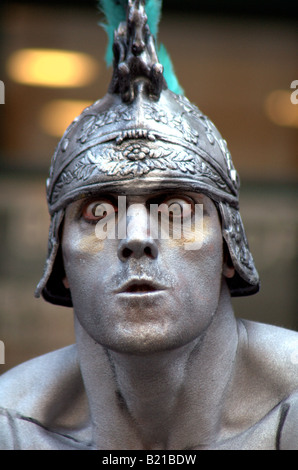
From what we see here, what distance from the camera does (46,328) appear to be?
18.1 ft

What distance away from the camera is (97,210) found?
276cm

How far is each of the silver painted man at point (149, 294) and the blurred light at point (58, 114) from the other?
102 inches

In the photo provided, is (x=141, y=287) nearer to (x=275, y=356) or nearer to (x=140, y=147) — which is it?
(x=140, y=147)

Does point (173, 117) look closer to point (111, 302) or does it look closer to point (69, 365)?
point (111, 302)

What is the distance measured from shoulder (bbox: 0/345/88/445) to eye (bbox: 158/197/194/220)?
70cm

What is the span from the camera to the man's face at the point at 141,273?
2.59 metres

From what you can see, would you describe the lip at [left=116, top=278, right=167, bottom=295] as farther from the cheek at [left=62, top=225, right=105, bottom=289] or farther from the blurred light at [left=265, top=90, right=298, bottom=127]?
the blurred light at [left=265, top=90, right=298, bottom=127]

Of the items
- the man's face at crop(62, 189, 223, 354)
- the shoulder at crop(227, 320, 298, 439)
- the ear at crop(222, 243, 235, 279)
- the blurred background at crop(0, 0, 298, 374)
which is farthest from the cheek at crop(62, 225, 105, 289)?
the blurred background at crop(0, 0, 298, 374)

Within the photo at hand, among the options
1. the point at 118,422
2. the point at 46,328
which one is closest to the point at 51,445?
the point at 118,422

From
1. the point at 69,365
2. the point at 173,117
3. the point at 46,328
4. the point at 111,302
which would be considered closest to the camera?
the point at 111,302

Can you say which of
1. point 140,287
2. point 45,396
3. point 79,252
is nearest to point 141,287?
point 140,287

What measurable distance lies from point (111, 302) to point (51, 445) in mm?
634

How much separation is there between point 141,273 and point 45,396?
2.39ft

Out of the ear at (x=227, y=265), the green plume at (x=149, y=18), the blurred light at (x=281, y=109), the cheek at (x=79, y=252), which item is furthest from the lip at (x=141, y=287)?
the blurred light at (x=281, y=109)
